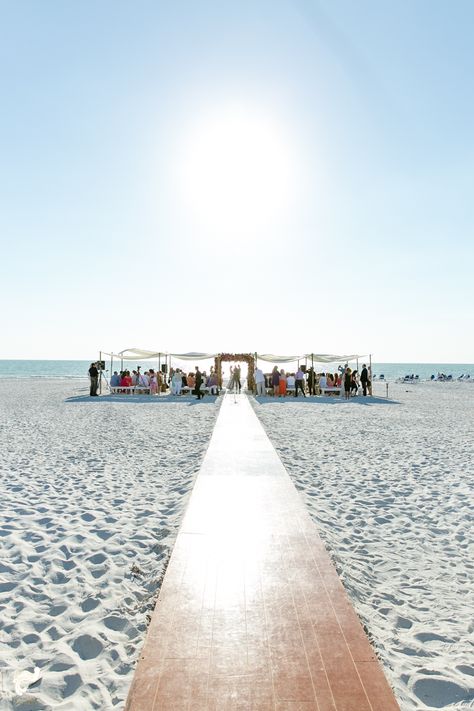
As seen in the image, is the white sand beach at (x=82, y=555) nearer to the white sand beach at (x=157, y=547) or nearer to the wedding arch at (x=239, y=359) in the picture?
the white sand beach at (x=157, y=547)

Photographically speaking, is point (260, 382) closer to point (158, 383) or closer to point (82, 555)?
point (158, 383)

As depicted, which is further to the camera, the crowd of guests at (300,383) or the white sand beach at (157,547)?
the crowd of guests at (300,383)

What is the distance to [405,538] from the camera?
5078 mm

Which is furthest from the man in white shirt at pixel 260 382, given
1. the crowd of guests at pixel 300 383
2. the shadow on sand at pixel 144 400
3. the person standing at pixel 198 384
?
the person standing at pixel 198 384

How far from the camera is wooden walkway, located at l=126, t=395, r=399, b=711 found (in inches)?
97.4

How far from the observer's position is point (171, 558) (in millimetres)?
4184

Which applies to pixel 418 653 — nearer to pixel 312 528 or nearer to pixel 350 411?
pixel 312 528

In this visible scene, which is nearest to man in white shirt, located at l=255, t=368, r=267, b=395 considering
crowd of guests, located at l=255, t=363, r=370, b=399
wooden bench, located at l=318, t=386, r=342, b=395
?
crowd of guests, located at l=255, t=363, r=370, b=399

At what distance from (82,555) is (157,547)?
27.9 inches

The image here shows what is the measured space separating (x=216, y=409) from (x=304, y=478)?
35.4 feet

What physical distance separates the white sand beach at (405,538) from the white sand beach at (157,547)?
14 millimetres

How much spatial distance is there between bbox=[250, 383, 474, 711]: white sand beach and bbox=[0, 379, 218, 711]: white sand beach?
167 cm

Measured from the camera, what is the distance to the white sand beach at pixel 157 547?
115 inches

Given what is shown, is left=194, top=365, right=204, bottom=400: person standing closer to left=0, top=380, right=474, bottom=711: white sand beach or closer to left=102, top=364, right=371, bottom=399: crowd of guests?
left=102, top=364, right=371, bottom=399: crowd of guests
